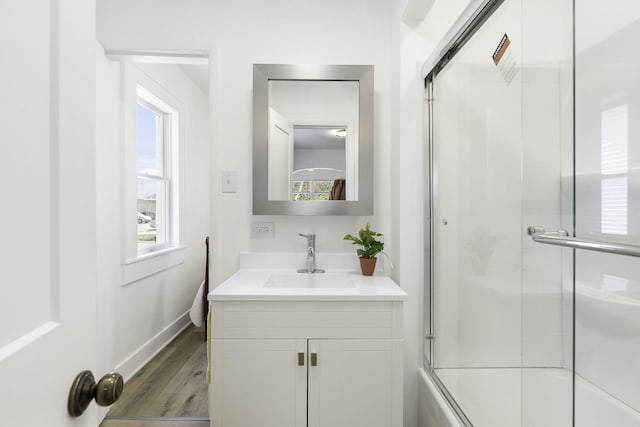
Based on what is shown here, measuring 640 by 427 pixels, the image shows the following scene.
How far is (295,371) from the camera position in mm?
1312

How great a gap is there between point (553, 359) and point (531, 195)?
1.94ft

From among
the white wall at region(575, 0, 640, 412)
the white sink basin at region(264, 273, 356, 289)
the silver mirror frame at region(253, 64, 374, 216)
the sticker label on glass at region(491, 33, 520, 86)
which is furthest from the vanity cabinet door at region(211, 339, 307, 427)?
the sticker label on glass at region(491, 33, 520, 86)

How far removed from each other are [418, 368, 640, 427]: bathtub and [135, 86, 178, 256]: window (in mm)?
2246

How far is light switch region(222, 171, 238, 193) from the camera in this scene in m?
1.79

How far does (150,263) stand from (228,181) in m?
1.11

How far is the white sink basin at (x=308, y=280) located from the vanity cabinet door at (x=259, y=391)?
43 centimetres

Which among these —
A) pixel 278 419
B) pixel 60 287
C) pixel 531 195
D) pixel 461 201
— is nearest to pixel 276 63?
pixel 461 201

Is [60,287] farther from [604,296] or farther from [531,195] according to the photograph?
[604,296]

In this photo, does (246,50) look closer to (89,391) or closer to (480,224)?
(480,224)

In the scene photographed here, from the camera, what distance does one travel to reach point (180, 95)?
112 inches

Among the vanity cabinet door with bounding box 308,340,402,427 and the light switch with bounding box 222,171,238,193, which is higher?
the light switch with bounding box 222,171,238,193

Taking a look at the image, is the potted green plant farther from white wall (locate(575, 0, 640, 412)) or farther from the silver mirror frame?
white wall (locate(575, 0, 640, 412))

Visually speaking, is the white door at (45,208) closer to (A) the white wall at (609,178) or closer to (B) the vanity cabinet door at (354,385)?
(B) the vanity cabinet door at (354,385)

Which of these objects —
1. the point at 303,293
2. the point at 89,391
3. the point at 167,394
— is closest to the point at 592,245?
the point at 303,293
